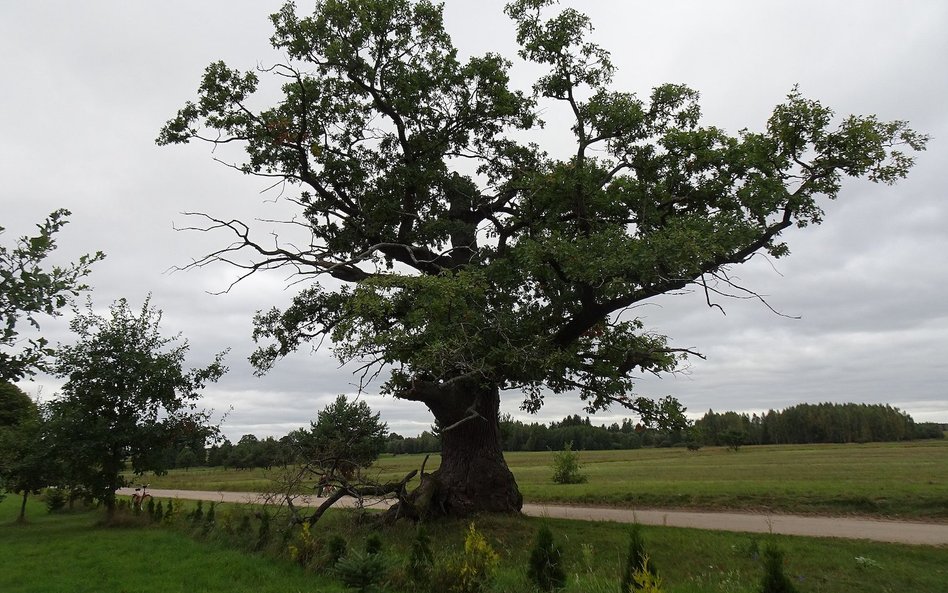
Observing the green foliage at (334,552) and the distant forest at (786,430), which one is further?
the distant forest at (786,430)

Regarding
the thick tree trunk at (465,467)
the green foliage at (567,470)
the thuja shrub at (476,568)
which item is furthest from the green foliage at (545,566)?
the green foliage at (567,470)

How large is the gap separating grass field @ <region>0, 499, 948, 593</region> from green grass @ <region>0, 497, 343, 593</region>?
27mm

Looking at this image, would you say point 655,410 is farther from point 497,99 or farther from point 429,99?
point 429,99

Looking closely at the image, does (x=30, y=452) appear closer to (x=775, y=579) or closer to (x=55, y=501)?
(x=55, y=501)

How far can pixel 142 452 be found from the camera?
18.8 metres

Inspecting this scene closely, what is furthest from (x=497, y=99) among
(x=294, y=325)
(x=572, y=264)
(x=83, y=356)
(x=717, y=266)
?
(x=83, y=356)

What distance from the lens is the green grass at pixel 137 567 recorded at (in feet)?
30.7

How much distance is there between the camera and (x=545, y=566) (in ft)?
23.9

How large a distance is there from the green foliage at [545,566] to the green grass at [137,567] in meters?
3.29

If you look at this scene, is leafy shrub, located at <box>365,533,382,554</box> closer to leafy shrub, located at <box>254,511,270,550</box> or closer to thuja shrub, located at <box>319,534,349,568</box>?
A: thuja shrub, located at <box>319,534,349,568</box>

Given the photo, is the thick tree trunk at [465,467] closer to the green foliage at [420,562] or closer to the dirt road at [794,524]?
the dirt road at [794,524]

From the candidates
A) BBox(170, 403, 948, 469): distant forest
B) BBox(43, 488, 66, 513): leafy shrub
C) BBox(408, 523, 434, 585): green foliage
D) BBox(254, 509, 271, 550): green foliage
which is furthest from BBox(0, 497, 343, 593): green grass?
BBox(170, 403, 948, 469): distant forest

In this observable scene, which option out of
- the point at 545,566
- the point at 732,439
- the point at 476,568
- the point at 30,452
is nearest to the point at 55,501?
the point at 30,452

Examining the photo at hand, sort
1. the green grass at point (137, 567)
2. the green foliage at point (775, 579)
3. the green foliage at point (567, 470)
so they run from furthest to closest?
1. the green foliage at point (567, 470)
2. the green grass at point (137, 567)
3. the green foliage at point (775, 579)
